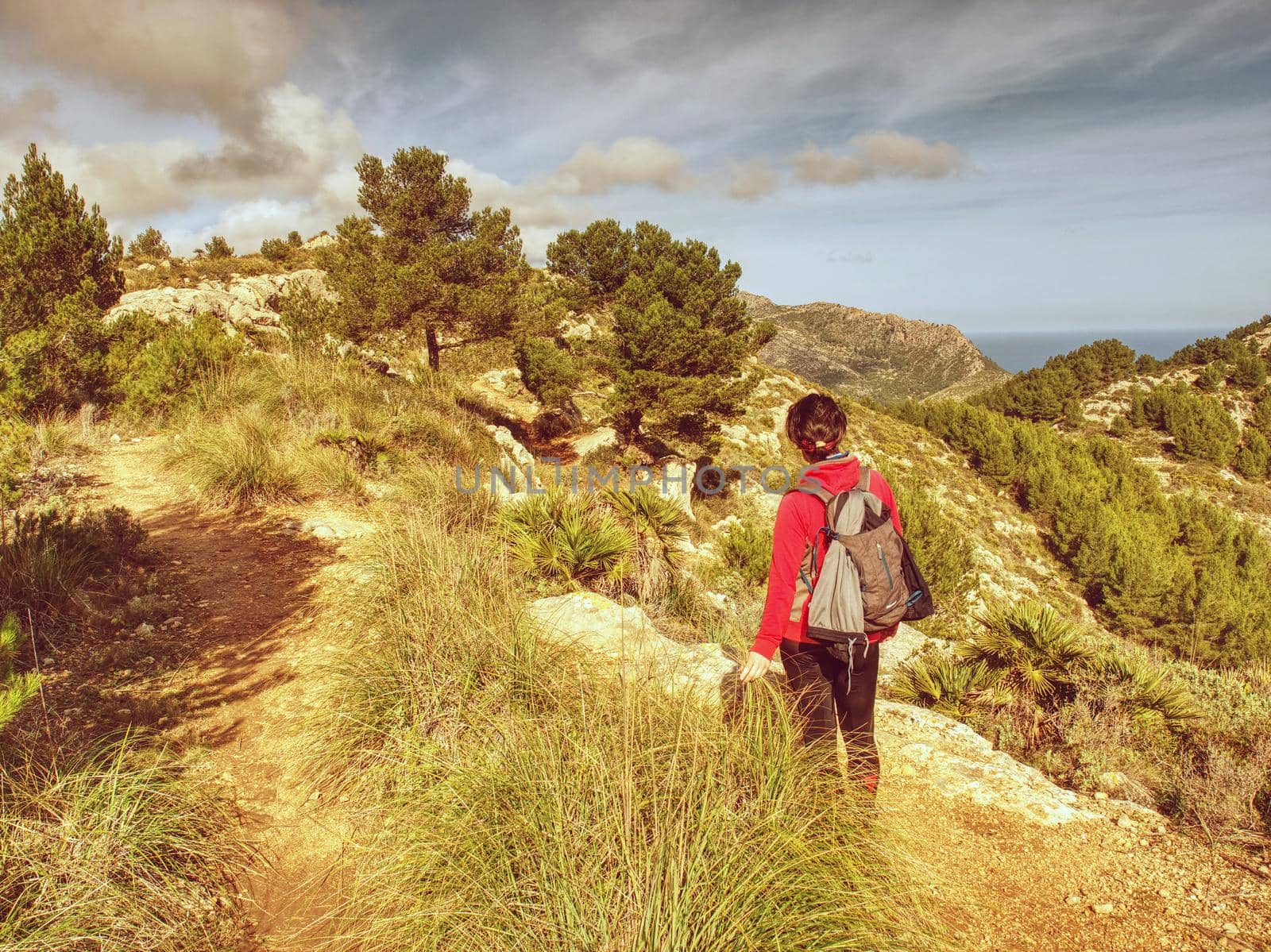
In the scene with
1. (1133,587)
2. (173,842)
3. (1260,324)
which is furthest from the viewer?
(1260,324)

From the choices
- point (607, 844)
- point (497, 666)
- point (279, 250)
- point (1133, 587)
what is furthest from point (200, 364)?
point (1133, 587)

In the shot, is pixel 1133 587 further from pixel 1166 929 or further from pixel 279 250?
pixel 279 250

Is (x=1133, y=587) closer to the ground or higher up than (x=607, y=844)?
closer to the ground

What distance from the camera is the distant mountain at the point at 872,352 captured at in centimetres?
14150

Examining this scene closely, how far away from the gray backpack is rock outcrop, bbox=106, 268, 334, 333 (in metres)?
14.5

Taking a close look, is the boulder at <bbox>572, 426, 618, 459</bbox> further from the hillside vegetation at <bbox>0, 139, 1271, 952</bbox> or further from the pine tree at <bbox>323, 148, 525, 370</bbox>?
the hillside vegetation at <bbox>0, 139, 1271, 952</bbox>

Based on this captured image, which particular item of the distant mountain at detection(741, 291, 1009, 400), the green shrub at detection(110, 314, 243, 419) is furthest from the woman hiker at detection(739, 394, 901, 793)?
the distant mountain at detection(741, 291, 1009, 400)

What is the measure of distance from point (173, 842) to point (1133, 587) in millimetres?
29760

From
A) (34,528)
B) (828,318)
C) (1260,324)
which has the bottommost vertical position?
(34,528)

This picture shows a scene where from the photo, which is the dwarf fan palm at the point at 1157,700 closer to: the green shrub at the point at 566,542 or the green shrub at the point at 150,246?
the green shrub at the point at 566,542

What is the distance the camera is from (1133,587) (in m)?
22.9

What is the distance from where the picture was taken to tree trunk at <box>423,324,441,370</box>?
16422 millimetres

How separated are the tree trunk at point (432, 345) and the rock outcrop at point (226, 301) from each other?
9.63 feet

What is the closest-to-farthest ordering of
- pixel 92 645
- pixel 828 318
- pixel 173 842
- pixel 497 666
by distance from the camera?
1. pixel 173 842
2. pixel 497 666
3. pixel 92 645
4. pixel 828 318
